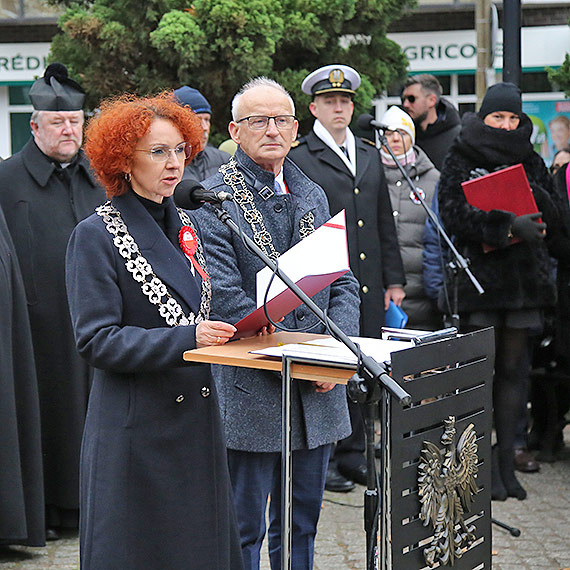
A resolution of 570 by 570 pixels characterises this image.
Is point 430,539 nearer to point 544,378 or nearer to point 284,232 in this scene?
point 284,232

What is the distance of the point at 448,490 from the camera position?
3260mm

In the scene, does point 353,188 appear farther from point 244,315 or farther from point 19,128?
point 19,128

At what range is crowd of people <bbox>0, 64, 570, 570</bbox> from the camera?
3273 millimetres

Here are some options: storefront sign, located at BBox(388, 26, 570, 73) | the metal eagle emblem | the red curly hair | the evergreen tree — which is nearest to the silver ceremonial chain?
the red curly hair

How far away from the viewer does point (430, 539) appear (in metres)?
3.21

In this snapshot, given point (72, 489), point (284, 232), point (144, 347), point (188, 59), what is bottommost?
point (72, 489)

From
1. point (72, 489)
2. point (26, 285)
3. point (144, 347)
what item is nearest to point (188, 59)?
point (26, 285)

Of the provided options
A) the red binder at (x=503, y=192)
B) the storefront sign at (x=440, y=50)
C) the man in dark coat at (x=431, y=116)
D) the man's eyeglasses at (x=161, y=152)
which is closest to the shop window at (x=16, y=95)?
the storefront sign at (x=440, y=50)

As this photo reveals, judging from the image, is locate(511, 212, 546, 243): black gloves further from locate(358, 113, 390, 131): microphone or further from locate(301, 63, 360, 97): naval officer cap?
locate(301, 63, 360, 97): naval officer cap

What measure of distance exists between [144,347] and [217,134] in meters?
6.87

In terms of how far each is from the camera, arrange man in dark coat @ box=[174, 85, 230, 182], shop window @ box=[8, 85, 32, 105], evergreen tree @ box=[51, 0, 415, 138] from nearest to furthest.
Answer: man in dark coat @ box=[174, 85, 230, 182] → evergreen tree @ box=[51, 0, 415, 138] → shop window @ box=[8, 85, 32, 105]

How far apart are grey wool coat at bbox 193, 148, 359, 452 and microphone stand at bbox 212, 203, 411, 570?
587 mm

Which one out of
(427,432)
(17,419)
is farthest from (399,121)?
(427,432)

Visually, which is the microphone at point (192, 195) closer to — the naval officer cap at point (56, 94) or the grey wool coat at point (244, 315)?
the grey wool coat at point (244, 315)
